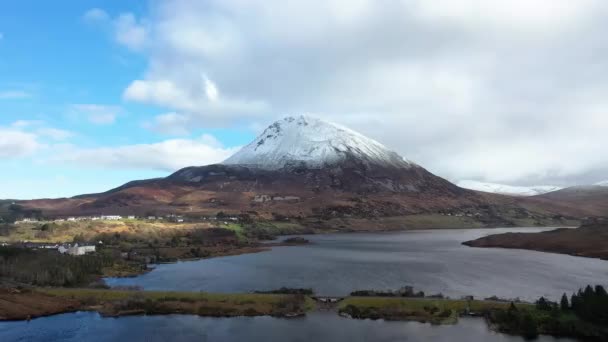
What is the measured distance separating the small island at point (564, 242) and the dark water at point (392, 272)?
23.7 feet

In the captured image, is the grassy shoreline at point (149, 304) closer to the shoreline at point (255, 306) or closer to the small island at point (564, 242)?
the shoreline at point (255, 306)

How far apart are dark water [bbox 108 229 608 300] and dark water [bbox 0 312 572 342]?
15826 millimetres

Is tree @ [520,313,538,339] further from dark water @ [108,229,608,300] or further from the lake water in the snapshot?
dark water @ [108,229,608,300]

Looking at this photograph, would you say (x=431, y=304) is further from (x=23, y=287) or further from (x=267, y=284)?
(x=23, y=287)

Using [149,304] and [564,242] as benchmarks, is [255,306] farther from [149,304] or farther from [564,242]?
[564,242]

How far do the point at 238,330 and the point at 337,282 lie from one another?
29734 millimetres

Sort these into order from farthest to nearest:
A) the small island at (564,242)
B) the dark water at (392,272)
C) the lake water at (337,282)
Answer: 1. the small island at (564,242)
2. the dark water at (392,272)
3. the lake water at (337,282)

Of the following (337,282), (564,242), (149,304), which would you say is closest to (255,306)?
(149,304)

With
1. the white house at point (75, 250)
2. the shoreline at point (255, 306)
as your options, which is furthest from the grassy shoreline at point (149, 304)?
the white house at point (75, 250)

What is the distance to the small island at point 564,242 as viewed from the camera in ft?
396

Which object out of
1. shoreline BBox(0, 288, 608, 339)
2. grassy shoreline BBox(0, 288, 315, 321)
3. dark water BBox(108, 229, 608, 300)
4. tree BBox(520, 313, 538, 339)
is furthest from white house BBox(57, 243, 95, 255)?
tree BBox(520, 313, 538, 339)

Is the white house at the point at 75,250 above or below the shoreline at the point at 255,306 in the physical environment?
above

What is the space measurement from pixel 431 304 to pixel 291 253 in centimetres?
7046

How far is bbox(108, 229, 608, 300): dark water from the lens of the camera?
75688 mm
